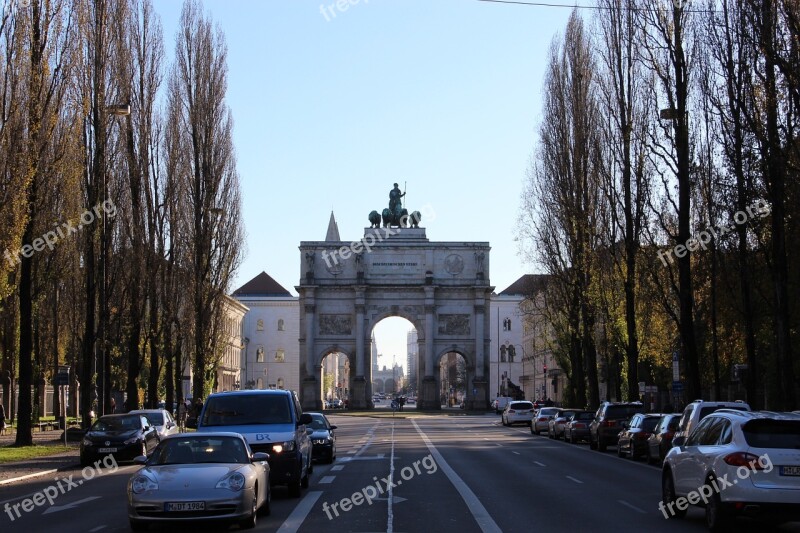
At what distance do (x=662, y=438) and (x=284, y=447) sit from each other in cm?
1321

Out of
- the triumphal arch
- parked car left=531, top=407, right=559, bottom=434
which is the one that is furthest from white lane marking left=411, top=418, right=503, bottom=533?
the triumphal arch

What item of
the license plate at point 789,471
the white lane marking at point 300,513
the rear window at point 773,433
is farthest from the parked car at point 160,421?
the license plate at point 789,471

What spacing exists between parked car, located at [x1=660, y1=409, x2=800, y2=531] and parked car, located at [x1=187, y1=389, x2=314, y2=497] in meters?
7.15

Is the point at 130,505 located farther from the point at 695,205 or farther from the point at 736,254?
the point at 695,205

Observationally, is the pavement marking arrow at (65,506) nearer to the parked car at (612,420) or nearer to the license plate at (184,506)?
the license plate at (184,506)

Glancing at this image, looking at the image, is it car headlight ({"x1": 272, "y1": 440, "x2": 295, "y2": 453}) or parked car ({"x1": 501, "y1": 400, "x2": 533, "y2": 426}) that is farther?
parked car ({"x1": 501, "y1": 400, "x2": 533, "y2": 426})

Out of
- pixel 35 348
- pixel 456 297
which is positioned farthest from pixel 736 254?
pixel 456 297

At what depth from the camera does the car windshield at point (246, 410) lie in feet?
67.3

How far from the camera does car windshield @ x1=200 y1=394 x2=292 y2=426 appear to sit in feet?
67.3

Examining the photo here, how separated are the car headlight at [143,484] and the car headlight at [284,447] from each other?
4.84 m

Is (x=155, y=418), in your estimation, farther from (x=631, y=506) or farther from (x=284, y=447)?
(x=631, y=506)

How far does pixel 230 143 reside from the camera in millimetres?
52344

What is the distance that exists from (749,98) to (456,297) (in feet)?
231

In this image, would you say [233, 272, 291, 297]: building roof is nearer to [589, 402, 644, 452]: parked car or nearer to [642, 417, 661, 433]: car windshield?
[589, 402, 644, 452]: parked car
